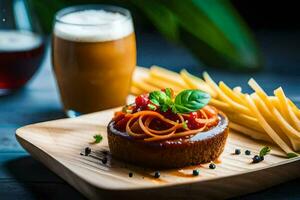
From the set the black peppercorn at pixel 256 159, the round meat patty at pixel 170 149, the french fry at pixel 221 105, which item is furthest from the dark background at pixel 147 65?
the french fry at pixel 221 105

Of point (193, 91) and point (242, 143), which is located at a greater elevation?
point (193, 91)

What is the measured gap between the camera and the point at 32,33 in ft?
10.6

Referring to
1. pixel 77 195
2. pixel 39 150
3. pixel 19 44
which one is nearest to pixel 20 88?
pixel 19 44

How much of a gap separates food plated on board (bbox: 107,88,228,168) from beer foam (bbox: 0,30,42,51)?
0.94m

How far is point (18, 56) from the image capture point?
3.15 m

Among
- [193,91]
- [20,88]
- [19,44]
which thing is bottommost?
[20,88]

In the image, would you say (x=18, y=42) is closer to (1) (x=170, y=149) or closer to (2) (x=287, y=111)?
(1) (x=170, y=149)

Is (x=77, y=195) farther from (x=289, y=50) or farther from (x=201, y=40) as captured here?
(x=289, y=50)

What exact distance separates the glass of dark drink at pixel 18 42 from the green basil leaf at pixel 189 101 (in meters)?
1.08

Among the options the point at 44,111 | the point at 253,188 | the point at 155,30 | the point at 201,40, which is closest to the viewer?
the point at 253,188

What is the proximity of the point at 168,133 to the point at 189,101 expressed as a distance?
14 centimetres

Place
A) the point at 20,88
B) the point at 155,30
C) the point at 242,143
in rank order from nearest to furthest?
Answer: 1. the point at 242,143
2. the point at 20,88
3. the point at 155,30

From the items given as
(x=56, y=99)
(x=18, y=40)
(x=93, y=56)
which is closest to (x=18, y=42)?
(x=18, y=40)

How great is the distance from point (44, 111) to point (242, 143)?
1.00m
